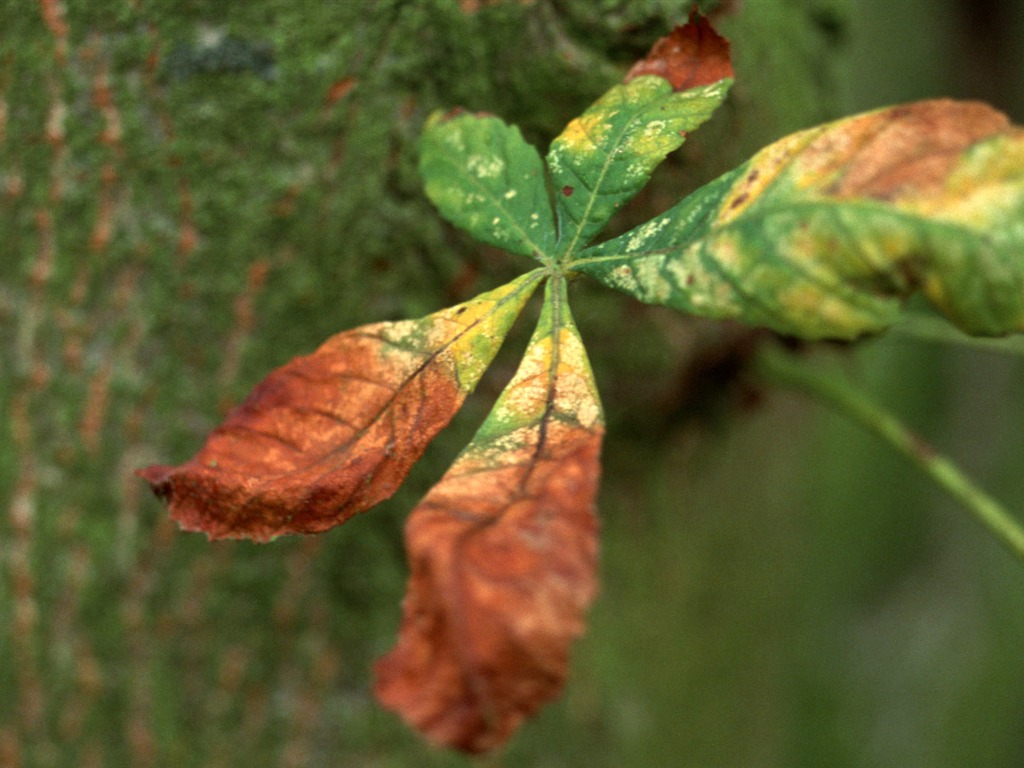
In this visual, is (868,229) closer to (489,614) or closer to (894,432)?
(489,614)

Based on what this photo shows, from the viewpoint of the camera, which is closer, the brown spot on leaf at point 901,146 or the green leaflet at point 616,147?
the brown spot on leaf at point 901,146

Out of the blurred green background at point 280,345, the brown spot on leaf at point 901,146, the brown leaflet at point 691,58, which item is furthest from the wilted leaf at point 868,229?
the blurred green background at point 280,345

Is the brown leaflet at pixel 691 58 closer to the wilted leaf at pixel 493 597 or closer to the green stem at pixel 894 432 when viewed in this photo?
the wilted leaf at pixel 493 597

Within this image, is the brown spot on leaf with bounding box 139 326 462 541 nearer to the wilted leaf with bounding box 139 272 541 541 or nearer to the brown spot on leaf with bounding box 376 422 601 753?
the wilted leaf with bounding box 139 272 541 541

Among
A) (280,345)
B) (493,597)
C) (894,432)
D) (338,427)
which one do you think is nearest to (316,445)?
(338,427)

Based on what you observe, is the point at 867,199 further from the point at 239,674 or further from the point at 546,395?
the point at 239,674

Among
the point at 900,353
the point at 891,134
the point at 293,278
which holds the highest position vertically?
the point at 293,278

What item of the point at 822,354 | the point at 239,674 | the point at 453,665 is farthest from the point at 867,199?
the point at 822,354
